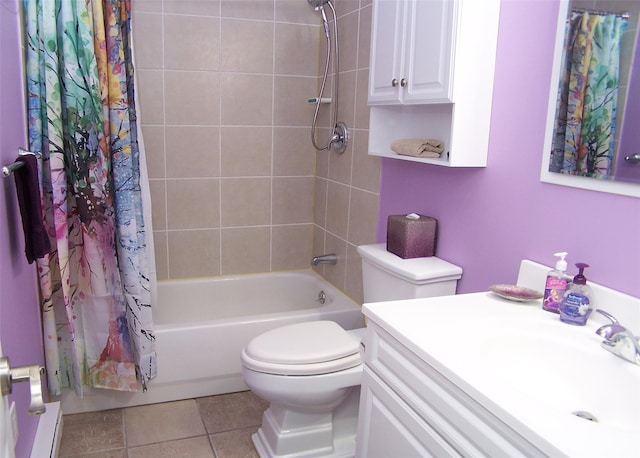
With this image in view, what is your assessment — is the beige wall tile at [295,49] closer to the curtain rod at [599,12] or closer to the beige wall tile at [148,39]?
the beige wall tile at [148,39]

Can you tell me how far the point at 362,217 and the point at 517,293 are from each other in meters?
1.19

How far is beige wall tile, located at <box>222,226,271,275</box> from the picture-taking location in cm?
310

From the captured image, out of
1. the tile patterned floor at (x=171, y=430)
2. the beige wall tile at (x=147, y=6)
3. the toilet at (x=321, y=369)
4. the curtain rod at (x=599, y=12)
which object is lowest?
the tile patterned floor at (x=171, y=430)

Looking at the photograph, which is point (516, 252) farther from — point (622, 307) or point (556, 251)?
point (622, 307)

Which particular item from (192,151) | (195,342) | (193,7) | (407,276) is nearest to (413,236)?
(407,276)

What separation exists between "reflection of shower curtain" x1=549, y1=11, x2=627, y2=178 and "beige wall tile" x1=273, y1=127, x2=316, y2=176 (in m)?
1.81

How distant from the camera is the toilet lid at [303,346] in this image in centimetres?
194

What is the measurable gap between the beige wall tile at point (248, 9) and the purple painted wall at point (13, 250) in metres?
1.19

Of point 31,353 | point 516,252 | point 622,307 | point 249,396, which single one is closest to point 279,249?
point 249,396

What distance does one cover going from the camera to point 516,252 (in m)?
1.66

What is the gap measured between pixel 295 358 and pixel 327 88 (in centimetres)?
161

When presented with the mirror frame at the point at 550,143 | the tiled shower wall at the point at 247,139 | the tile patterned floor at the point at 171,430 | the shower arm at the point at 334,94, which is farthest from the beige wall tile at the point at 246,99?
the mirror frame at the point at 550,143

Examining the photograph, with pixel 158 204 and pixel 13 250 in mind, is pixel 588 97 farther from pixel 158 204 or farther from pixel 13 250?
pixel 158 204

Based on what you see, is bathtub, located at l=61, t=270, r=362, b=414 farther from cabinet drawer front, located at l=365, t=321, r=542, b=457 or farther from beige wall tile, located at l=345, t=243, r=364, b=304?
cabinet drawer front, located at l=365, t=321, r=542, b=457
